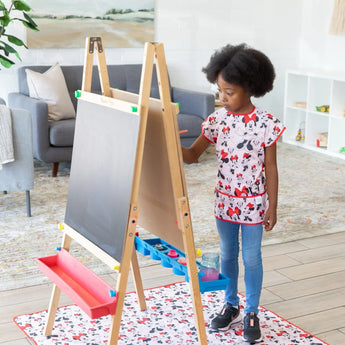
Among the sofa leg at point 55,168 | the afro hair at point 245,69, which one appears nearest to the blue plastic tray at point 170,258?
the afro hair at point 245,69

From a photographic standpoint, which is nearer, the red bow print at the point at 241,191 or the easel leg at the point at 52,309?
the red bow print at the point at 241,191

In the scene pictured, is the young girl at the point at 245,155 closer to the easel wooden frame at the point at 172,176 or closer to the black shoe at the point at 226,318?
the black shoe at the point at 226,318

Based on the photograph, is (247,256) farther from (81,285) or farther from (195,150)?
(81,285)

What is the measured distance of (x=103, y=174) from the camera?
7.29 feet

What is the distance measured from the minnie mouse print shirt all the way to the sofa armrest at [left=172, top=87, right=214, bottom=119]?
3.07m

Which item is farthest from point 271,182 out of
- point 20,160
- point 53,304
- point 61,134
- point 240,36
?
point 240,36

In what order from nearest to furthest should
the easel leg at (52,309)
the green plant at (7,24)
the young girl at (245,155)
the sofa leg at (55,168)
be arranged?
the young girl at (245,155) < the easel leg at (52,309) < the green plant at (7,24) < the sofa leg at (55,168)

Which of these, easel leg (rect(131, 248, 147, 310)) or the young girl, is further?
easel leg (rect(131, 248, 147, 310))

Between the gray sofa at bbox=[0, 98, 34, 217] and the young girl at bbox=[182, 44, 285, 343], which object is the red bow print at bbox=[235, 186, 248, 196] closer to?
the young girl at bbox=[182, 44, 285, 343]

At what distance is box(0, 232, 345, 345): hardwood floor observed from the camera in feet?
8.46

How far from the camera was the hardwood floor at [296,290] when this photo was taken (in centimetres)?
258

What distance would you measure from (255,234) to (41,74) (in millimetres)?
3369

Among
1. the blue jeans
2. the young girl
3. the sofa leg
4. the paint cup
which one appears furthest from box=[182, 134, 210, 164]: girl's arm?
the sofa leg

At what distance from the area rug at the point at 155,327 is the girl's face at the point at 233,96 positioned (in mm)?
931
